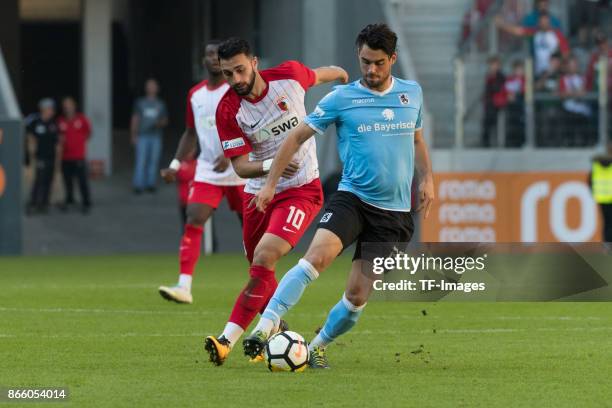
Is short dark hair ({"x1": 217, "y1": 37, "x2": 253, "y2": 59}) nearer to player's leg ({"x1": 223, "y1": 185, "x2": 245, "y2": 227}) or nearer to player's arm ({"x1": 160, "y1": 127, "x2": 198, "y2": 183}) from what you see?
player's arm ({"x1": 160, "y1": 127, "x2": 198, "y2": 183})

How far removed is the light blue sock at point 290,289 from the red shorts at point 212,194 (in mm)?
4410

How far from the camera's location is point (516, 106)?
20750 millimetres

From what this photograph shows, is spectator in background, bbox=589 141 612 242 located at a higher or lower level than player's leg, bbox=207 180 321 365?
lower

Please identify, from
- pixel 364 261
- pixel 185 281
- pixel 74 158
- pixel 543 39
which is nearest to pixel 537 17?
pixel 543 39

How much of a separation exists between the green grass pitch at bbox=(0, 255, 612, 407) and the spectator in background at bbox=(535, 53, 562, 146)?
23.2 ft

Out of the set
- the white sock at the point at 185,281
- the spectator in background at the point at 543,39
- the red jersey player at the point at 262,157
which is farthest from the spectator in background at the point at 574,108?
the red jersey player at the point at 262,157

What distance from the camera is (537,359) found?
8.66 m

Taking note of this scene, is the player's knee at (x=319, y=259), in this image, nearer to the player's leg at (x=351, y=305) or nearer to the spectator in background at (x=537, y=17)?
the player's leg at (x=351, y=305)

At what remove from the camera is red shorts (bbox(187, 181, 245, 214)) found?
41.1ft

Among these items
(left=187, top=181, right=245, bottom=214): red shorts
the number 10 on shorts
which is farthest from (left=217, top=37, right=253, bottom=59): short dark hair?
(left=187, top=181, right=245, bottom=214): red shorts

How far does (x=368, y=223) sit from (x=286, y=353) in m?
0.84

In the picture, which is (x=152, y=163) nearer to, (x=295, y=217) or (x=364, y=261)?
(x=295, y=217)

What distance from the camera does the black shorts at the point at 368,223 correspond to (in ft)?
26.7

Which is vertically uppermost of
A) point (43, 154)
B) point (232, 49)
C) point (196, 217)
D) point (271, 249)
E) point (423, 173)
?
point (232, 49)
